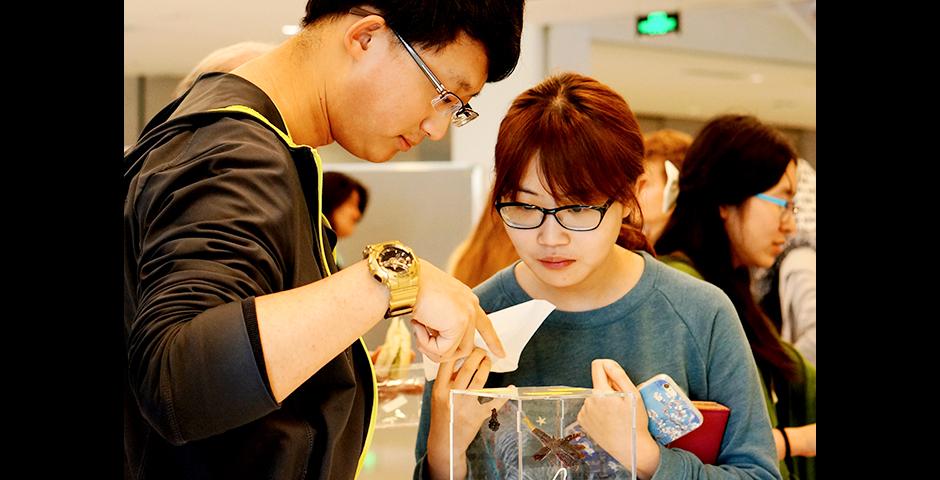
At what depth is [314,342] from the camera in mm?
868

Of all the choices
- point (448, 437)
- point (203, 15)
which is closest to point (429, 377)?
point (448, 437)

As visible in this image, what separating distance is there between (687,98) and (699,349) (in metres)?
12.0

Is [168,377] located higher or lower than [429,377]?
higher

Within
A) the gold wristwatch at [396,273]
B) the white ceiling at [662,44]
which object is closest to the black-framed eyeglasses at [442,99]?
the gold wristwatch at [396,273]

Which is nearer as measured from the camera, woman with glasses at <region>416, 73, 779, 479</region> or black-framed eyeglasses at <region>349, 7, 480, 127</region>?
black-framed eyeglasses at <region>349, 7, 480, 127</region>

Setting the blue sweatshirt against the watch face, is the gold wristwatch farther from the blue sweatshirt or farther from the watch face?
the blue sweatshirt

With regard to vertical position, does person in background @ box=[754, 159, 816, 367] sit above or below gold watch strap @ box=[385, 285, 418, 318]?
below

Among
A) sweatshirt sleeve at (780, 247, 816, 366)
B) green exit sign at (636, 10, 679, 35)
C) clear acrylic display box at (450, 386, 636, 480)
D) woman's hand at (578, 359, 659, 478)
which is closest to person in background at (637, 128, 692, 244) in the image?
sweatshirt sleeve at (780, 247, 816, 366)

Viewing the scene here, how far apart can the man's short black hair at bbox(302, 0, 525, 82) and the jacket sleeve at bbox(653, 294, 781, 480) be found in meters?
0.63

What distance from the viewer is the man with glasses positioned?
834 millimetres
